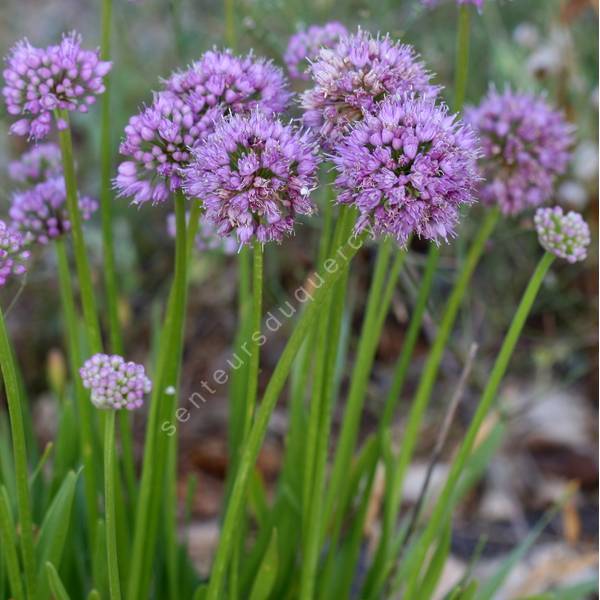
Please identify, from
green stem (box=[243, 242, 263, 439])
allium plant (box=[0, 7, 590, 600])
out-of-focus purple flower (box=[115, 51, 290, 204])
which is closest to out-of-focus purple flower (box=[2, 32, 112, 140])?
allium plant (box=[0, 7, 590, 600])

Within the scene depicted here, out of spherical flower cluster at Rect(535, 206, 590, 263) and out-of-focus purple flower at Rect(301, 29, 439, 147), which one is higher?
out-of-focus purple flower at Rect(301, 29, 439, 147)

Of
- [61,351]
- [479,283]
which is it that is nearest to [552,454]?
[479,283]

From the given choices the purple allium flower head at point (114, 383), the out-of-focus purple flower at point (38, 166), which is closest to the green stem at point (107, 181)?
the out-of-focus purple flower at point (38, 166)

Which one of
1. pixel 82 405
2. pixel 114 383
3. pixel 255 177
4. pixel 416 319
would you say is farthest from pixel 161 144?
pixel 416 319

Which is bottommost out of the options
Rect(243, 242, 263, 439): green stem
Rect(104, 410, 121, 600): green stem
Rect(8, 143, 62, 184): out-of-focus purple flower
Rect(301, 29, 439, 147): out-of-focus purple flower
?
Rect(104, 410, 121, 600): green stem

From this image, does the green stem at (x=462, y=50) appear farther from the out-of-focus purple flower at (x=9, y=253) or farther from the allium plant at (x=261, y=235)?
the out-of-focus purple flower at (x=9, y=253)

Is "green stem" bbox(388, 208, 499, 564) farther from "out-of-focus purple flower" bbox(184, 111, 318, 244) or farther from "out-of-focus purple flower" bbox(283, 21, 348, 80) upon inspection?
"out-of-focus purple flower" bbox(184, 111, 318, 244)

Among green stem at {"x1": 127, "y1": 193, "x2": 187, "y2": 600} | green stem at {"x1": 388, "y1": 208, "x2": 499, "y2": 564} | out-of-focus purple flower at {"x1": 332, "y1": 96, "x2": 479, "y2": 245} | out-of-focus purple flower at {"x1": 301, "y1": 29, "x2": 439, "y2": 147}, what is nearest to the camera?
out-of-focus purple flower at {"x1": 332, "y1": 96, "x2": 479, "y2": 245}
